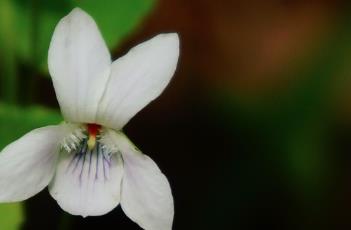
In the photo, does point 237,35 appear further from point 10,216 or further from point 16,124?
point 10,216

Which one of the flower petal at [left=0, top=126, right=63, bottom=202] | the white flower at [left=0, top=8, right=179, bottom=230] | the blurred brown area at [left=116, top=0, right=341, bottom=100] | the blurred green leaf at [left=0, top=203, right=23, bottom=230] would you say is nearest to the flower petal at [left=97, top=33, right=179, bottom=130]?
the white flower at [left=0, top=8, right=179, bottom=230]

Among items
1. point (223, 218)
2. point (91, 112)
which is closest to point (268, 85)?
point (223, 218)

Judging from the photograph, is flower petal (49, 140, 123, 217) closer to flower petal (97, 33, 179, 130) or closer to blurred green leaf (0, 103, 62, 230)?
flower petal (97, 33, 179, 130)

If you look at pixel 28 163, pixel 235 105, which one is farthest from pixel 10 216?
pixel 235 105

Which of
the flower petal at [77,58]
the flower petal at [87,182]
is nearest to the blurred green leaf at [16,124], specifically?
the flower petal at [87,182]

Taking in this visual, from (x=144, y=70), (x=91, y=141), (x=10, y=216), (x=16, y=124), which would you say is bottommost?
(x=10, y=216)

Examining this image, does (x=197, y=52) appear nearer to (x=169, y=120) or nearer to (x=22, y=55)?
(x=169, y=120)
